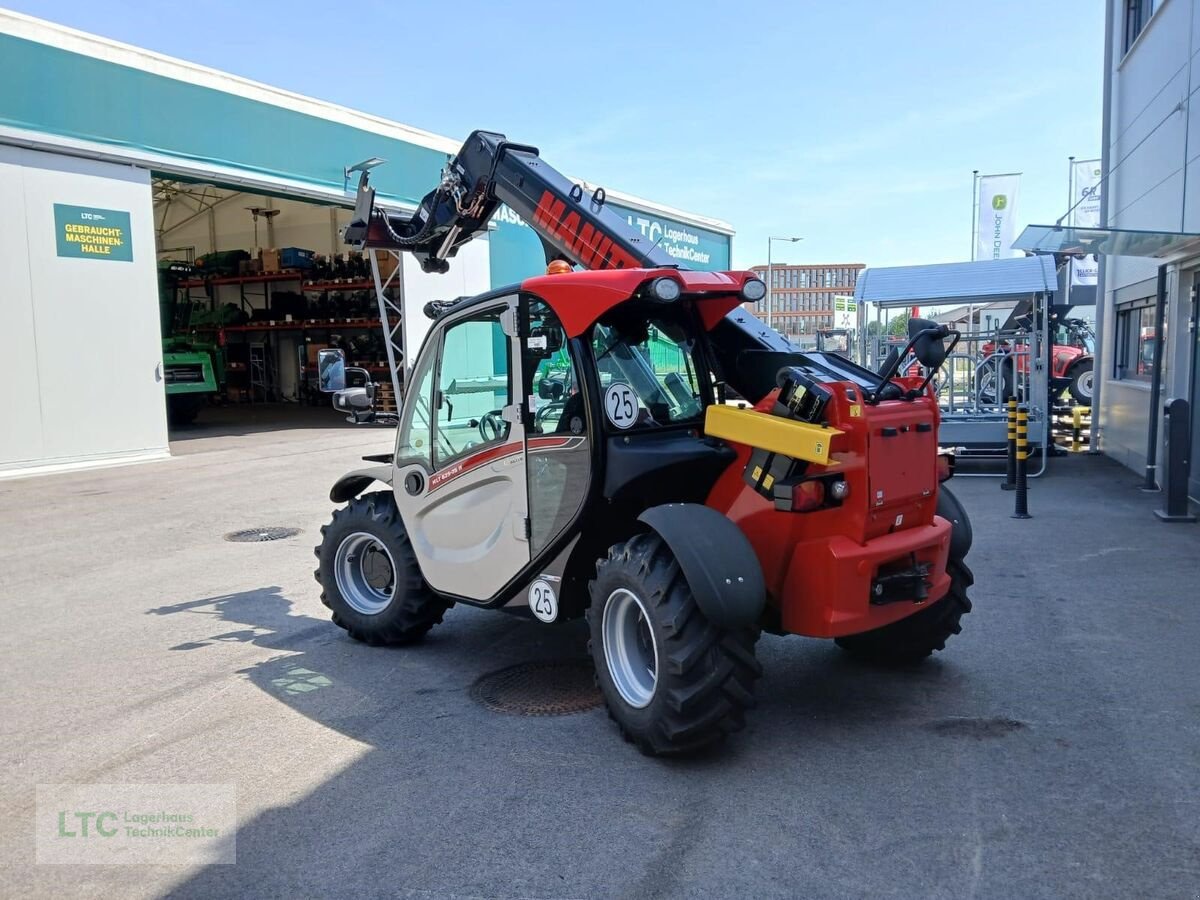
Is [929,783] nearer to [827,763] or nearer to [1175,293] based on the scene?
[827,763]

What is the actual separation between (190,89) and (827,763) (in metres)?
15.7

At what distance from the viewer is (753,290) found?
181 inches

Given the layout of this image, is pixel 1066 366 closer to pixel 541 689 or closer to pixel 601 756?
pixel 541 689

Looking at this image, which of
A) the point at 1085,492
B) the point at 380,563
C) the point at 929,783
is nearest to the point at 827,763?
the point at 929,783

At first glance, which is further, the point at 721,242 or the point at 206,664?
the point at 721,242

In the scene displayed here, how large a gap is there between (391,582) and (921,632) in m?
3.13

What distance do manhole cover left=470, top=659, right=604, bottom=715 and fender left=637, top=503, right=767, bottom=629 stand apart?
1135mm

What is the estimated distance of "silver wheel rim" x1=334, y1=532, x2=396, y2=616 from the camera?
5.74 meters

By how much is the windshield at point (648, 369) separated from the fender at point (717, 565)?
680 millimetres

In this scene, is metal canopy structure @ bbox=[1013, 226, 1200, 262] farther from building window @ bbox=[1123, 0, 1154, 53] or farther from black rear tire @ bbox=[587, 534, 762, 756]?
black rear tire @ bbox=[587, 534, 762, 756]

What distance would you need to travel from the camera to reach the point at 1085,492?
11.2 m

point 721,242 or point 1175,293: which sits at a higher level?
point 721,242

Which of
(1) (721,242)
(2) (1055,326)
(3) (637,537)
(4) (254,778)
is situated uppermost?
(1) (721,242)

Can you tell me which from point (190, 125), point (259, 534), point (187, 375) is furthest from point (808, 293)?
point (259, 534)
